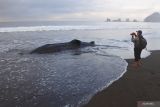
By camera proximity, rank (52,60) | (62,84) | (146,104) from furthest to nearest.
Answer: (52,60), (62,84), (146,104)

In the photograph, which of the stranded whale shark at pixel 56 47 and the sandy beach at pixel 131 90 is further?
the stranded whale shark at pixel 56 47

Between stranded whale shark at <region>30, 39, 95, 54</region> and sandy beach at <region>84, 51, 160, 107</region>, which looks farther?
stranded whale shark at <region>30, 39, 95, 54</region>

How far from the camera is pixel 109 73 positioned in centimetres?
1344

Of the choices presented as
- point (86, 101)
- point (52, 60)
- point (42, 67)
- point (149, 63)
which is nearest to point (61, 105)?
point (86, 101)

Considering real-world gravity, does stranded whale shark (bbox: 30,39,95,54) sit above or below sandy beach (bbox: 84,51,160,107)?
above

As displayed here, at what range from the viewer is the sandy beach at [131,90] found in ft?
29.2

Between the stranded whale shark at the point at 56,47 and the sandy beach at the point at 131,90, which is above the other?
the stranded whale shark at the point at 56,47

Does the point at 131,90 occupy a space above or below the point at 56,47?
below

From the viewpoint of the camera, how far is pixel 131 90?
10.2 meters

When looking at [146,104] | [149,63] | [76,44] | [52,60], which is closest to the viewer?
[146,104]

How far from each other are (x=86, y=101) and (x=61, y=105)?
0.86 meters

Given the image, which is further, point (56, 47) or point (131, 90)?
point (56, 47)

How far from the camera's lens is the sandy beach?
8906mm

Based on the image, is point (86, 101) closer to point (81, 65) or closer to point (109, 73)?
point (109, 73)
